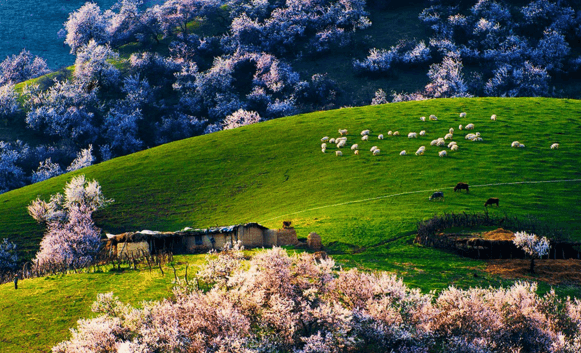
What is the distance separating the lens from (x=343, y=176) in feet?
216

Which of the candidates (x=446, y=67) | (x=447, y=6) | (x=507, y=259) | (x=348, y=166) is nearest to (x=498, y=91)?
(x=446, y=67)

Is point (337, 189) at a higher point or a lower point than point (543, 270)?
higher

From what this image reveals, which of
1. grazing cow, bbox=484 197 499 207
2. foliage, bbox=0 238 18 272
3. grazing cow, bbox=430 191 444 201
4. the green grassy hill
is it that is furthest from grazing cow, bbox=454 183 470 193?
foliage, bbox=0 238 18 272

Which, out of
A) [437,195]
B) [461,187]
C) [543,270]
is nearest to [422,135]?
[461,187]

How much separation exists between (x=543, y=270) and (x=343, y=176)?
2886 cm

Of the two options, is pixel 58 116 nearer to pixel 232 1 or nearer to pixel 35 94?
→ pixel 35 94

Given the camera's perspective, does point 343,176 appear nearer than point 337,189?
No

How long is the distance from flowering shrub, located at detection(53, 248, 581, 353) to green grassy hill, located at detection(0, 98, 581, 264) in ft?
47.8

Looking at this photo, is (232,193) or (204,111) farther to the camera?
(204,111)

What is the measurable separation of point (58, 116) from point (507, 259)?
337 feet

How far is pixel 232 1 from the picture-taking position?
166m

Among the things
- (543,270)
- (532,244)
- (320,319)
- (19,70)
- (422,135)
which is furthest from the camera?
(19,70)

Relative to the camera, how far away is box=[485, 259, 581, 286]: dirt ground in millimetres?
38812

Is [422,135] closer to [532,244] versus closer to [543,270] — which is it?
[543,270]
